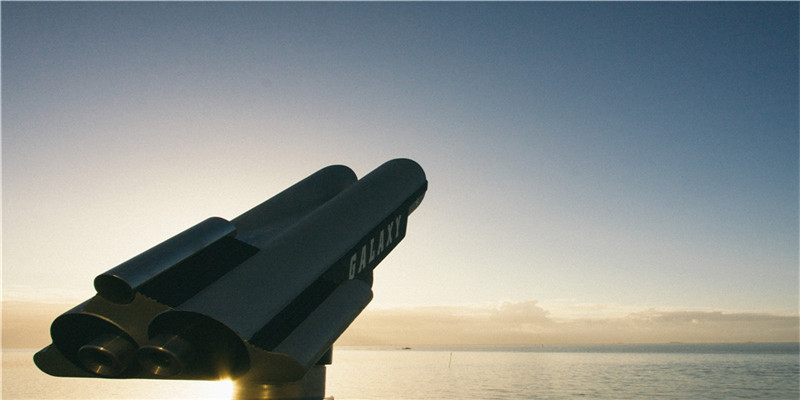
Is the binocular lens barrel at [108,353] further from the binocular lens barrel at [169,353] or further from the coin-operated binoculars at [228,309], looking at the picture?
the binocular lens barrel at [169,353]

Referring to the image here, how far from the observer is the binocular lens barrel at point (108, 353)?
5.81 metres

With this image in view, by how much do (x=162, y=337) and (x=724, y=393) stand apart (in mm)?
53049

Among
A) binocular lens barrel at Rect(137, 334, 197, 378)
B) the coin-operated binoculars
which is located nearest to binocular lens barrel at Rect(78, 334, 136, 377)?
the coin-operated binoculars

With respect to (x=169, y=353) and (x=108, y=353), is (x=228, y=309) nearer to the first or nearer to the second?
(x=169, y=353)

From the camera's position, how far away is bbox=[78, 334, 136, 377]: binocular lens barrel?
19.1 ft

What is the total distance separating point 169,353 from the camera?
5.21 meters

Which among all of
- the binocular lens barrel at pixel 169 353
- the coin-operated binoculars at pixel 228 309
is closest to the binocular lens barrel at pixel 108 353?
the coin-operated binoculars at pixel 228 309

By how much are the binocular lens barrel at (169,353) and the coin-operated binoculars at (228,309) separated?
0.04 ft

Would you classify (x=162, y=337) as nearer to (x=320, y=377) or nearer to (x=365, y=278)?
(x=320, y=377)

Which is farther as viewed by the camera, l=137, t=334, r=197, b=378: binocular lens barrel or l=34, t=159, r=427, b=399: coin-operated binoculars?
l=34, t=159, r=427, b=399: coin-operated binoculars

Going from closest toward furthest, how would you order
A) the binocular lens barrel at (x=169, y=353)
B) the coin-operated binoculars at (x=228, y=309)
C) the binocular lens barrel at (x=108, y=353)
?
1. the binocular lens barrel at (x=169, y=353)
2. the coin-operated binoculars at (x=228, y=309)
3. the binocular lens barrel at (x=108, y=353)

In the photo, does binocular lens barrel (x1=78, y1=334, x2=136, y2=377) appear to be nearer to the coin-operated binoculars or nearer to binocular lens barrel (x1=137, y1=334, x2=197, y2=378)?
the coin-operated binoculars

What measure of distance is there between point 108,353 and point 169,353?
111cm

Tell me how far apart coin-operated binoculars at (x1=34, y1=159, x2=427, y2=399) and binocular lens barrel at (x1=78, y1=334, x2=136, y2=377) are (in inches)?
0.5
